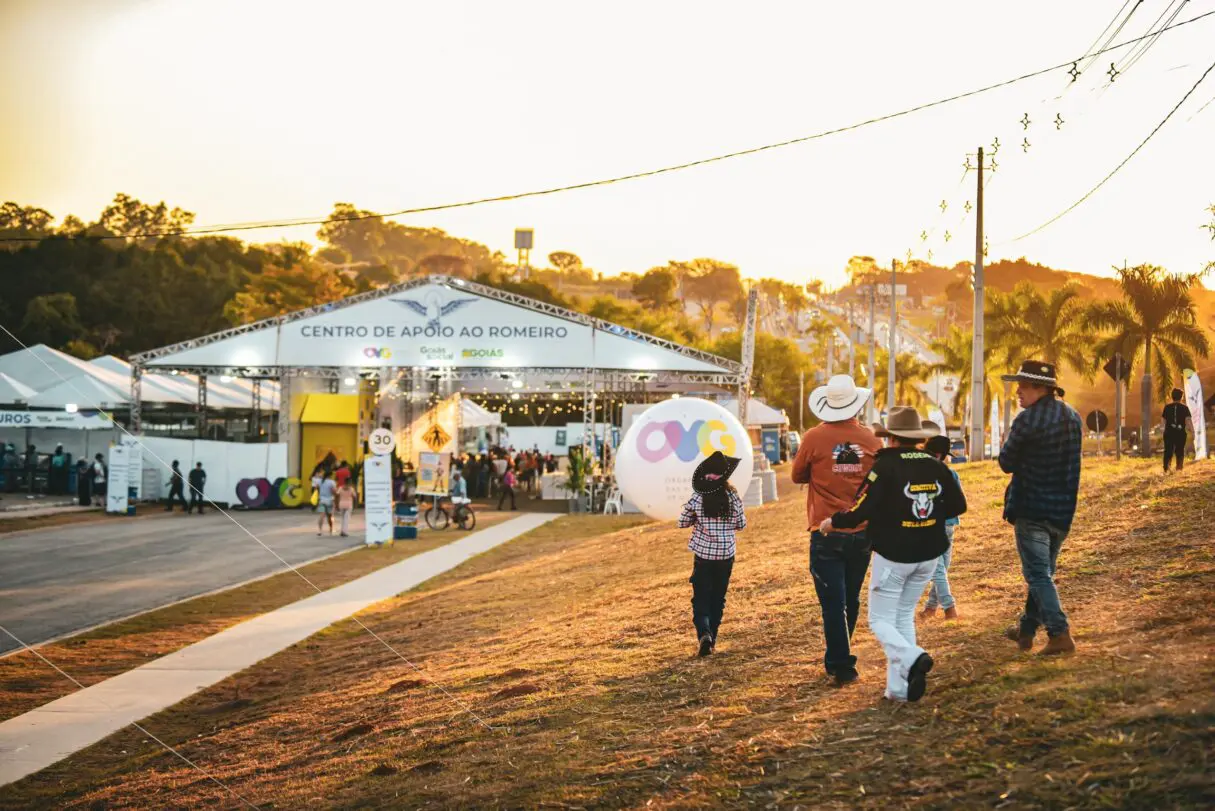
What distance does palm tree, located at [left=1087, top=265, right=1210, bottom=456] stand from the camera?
38812 millimetres

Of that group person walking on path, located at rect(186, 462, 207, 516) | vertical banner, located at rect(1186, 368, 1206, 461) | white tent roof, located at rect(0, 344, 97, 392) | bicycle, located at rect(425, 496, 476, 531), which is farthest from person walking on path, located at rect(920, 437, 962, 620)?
person walking on path, located at rect(186, 462, 207, 516)

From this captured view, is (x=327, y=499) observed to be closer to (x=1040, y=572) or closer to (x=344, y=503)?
(x=344, y=503)

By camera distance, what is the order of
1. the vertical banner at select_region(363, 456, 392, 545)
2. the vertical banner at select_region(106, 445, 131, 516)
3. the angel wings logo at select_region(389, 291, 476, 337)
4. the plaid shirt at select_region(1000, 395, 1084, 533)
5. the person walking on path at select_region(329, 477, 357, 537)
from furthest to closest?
the angel wings logo at select_region(389, 291, 476, 337), the vertical banner at select_region(106, 445, 131, 516), the person walking on path at select_region(329, 477, 357, 537), the vertical banner at select_region(363, 456, 392, 545), the plaid shirt at select_region(1000, 395, 1084, 533)

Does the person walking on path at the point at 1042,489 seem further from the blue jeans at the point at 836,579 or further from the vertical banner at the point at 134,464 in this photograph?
the vertical banner at the point at 134,464

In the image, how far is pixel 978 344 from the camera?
30.8 metres

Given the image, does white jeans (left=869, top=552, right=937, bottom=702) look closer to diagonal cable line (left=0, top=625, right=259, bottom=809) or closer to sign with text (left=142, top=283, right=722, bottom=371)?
diagonal cable line (left=0, top=625, right=259, bottom=809)

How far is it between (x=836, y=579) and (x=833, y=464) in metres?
0.81

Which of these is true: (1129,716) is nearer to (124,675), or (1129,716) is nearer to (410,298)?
(124,675)

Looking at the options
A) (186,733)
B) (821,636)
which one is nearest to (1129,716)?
(821,636)

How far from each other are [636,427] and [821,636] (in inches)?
555

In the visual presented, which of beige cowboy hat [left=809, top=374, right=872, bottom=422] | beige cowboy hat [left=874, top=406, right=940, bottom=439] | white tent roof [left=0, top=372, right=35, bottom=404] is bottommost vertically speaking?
beige cowboy hat [left=874, top=406, right=940, bottom=439]

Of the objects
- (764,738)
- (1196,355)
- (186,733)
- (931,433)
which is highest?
(1196,355)

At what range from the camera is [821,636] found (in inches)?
384

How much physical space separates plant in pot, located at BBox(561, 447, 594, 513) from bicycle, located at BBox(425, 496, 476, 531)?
5.25 m
